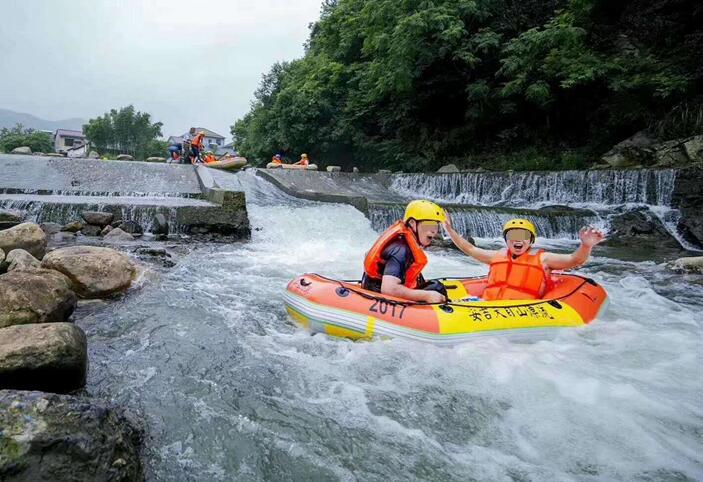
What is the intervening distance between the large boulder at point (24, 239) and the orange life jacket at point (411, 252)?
4460mm

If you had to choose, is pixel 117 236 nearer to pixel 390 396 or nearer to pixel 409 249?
pixel 409 249

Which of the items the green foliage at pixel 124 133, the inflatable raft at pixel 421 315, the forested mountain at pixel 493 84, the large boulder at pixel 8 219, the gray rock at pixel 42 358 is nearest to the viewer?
the gray rock at pixel 42 358

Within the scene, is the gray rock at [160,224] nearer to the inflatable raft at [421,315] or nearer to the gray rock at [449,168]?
the inflatable raft at [421,315]

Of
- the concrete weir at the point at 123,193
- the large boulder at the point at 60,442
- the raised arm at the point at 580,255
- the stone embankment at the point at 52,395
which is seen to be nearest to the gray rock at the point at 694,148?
the raised arm at the point at 580,255

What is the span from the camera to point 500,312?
4066mm

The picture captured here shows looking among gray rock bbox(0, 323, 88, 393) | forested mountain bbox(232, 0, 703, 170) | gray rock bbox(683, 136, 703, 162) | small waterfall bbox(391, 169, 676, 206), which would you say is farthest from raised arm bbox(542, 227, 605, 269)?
forested mountain bbox(232, 0, 703, 170)

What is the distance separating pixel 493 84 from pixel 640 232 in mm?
9189

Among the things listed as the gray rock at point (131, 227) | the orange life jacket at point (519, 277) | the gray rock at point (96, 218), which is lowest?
the gray rock at point (131, 227)

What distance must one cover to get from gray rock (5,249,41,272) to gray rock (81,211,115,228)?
13.0 ft

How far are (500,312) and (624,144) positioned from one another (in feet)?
40.8

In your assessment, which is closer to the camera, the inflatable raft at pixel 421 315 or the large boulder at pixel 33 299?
the large boulder at pixel 33 299

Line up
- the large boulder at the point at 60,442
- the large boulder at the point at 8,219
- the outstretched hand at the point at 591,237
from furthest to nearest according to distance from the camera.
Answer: the large boulder at the point at 8,219 → the outstretched hand at the point at 591,237 → the large boulder at the point at 60,442

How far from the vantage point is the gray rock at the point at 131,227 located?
350 inches

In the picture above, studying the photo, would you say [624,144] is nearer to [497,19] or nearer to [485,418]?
[497,19]
